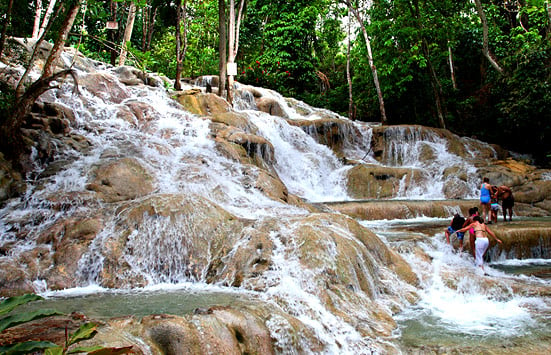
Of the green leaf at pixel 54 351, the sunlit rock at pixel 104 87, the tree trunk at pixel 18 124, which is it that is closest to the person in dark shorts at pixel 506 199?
the tree trunk at pixel 18 124

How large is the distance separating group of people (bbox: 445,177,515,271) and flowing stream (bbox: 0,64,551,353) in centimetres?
36

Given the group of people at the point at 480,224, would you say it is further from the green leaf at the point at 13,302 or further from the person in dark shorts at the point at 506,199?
the green leaf at the point at 13,302

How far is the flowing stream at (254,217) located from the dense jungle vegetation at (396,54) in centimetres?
451

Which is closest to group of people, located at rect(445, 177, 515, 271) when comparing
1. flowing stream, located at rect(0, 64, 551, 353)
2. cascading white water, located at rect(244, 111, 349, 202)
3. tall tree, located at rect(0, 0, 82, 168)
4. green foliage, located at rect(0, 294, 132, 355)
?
flowing stream, located at rect(0, 64, 551, 353)

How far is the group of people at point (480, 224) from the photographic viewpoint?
8.12 m

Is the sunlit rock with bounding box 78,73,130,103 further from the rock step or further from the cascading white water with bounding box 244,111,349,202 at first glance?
the rock step

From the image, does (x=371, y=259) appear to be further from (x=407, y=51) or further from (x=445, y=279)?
(x=407, y=51)

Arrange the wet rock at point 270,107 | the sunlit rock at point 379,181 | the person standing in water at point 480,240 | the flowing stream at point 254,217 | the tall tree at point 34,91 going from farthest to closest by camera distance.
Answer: the wet rock at point 270,107, the sunlit rock at point 379,181, the person standing in water at point 480,240, the tall tree at point 34,91, the flowing stream at point 254,217

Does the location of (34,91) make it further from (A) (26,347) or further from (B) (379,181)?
(B) (379,181)

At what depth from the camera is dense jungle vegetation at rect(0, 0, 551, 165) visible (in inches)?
721

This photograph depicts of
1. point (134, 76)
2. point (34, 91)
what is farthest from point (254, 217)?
point (134, 76)

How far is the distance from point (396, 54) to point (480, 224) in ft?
50.1

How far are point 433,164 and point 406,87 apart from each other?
756 centimetres

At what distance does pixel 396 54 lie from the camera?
70.8 feet
